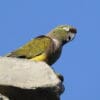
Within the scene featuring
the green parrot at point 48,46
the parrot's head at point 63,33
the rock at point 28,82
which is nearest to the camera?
the rock at point 28,82

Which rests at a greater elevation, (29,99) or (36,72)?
(36,72)

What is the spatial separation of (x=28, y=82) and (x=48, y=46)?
2.41 m

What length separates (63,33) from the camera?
5297mm

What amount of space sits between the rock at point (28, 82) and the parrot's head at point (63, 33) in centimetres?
244

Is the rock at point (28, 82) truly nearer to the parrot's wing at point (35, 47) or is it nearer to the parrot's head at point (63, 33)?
the parrot's wing at point (35, 47)

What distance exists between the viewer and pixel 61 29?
5.23 metres

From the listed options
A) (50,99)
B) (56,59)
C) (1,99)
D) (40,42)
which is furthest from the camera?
(40,42)

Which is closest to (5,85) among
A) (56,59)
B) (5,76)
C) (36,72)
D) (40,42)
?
(5,76)

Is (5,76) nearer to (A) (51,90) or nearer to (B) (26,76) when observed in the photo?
(B) (26,76)

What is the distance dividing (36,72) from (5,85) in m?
0.24

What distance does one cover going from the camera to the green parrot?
4527mm

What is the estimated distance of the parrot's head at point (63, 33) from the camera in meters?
5.17

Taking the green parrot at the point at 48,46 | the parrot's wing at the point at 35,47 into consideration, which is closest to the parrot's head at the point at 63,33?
the green parrot at the point at 48,46

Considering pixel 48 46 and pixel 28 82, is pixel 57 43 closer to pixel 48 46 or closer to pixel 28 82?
pixel 48 46
